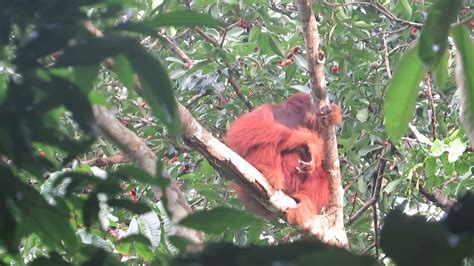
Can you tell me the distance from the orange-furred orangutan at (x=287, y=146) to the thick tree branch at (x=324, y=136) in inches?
11.5

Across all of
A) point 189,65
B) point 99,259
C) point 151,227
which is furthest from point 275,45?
point 99,259

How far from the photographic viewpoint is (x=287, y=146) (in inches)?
173

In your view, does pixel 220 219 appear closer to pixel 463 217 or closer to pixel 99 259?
pixel 99 259

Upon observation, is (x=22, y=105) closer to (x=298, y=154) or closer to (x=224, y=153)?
(x=224, y=153)

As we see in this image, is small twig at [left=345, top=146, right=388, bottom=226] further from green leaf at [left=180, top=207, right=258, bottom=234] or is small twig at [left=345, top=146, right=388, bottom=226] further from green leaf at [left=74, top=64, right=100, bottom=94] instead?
green leaf at [left=74, top=64, right=100, bottom=94]

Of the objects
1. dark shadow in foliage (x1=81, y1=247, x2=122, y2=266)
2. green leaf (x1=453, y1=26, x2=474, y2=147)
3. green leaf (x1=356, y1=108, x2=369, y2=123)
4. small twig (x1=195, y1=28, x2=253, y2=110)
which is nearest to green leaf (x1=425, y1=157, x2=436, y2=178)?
green leaf (x1=356, y1=108, x2=369, y2=123)

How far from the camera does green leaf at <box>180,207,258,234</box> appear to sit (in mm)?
849

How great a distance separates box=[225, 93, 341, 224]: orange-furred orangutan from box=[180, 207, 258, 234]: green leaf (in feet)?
10.3

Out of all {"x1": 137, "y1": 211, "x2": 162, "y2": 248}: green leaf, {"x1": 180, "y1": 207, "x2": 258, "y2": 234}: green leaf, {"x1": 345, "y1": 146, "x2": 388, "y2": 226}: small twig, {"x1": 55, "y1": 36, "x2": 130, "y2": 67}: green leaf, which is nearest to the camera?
{"x1": 55, "y1": 36, "x2": 130, "y2": 67}: green leaf

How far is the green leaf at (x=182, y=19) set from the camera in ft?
2.86

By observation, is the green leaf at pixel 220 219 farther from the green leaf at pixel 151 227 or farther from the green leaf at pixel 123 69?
the green leaf at pixel 151 227

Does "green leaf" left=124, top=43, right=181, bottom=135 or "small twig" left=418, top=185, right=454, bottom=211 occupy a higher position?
"green leaf" left=124, top=43, right=181, bottom=135

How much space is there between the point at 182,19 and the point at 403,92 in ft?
1.04

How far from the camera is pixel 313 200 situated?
13.7ft
